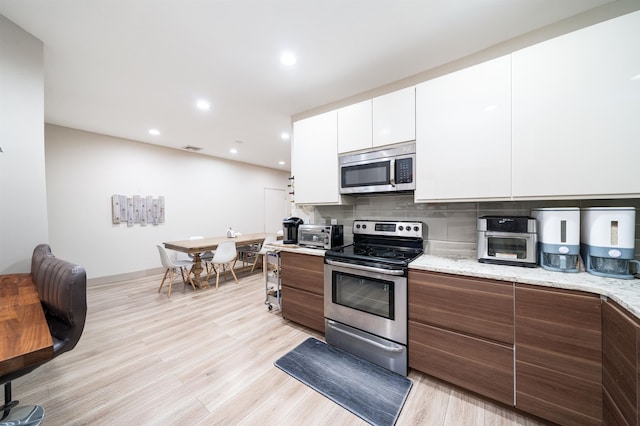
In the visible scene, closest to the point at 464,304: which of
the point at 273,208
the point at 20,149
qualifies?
the point at 20,149

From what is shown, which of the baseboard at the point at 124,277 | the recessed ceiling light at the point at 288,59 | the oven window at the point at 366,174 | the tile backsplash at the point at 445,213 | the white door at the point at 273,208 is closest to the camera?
the tile backsplash at the point at 445,213

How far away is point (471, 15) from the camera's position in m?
1.51

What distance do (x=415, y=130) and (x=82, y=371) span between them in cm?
339

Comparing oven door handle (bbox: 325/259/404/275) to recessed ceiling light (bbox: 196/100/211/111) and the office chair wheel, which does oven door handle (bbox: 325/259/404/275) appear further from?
recessed ceiling light (bbox: 196/100/211/111)

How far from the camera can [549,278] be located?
1.27m

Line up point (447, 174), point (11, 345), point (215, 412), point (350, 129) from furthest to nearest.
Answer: point (350, 129), point (447, 174), point (215, 412), point (11, 345)

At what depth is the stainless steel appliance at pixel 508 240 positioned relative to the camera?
4.91 feet

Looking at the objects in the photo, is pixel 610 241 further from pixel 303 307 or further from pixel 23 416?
pixel 23 416

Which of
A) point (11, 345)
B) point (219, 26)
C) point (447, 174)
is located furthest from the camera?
point (447, 174)

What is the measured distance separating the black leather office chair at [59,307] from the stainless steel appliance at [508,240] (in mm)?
2485

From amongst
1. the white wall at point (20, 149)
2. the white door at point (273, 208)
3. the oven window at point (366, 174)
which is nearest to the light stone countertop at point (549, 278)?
the oven window at point (366, 174)

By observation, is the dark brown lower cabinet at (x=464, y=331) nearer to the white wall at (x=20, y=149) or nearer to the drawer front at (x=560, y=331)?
the drawer front at (x=560, y=331)

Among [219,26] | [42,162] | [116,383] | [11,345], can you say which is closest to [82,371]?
[116,383]

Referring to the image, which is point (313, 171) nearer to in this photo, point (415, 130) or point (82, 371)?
point (415, 130)
